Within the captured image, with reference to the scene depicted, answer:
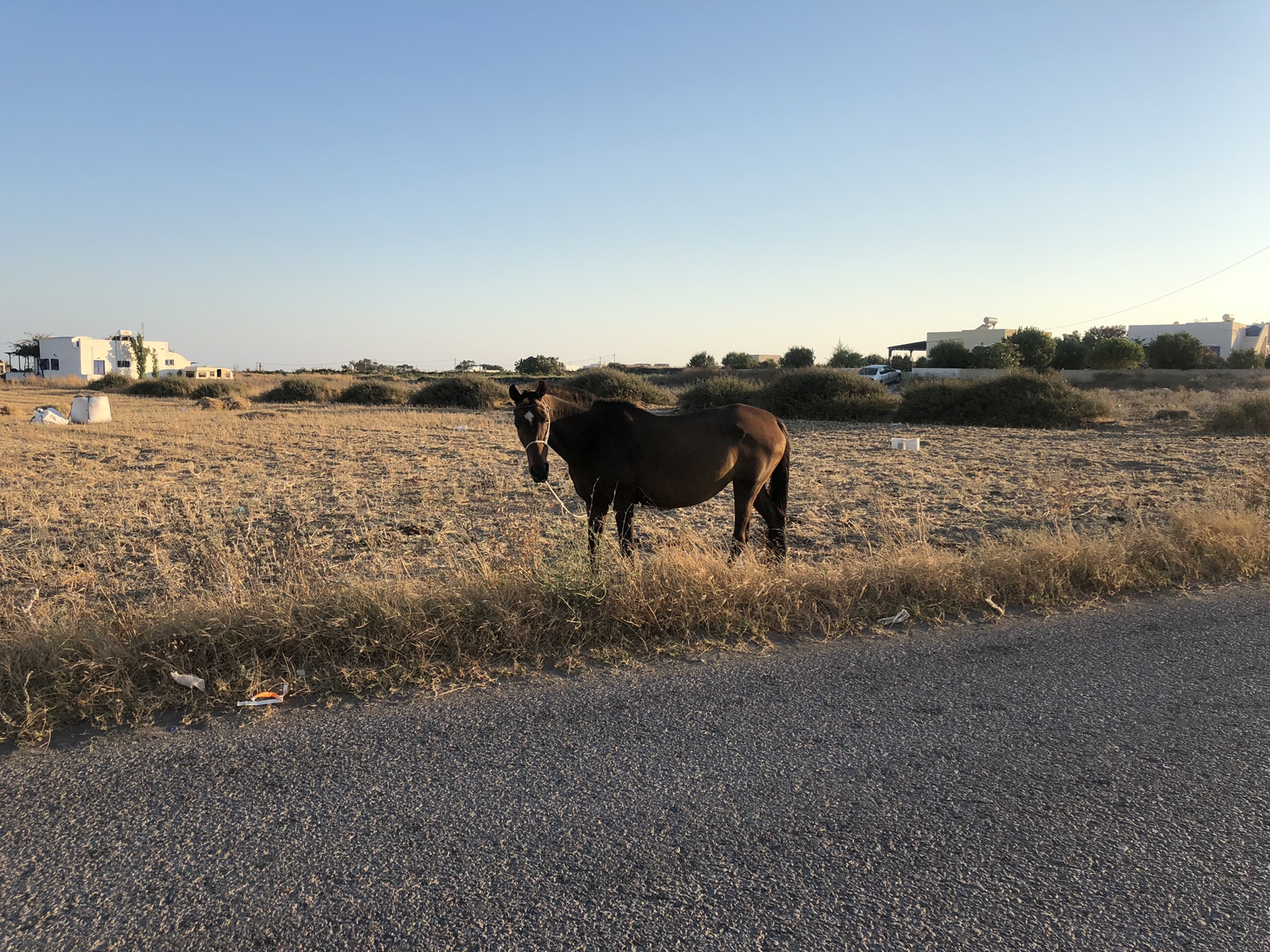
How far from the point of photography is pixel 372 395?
4053cm

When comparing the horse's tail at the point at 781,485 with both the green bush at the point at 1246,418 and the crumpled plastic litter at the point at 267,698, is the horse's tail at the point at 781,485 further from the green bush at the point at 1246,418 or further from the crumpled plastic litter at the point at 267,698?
the green bush at the point at 1246,418

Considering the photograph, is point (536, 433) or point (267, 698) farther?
point (536, 433)

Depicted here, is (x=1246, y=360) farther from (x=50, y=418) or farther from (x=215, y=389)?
(x=50, y=418)

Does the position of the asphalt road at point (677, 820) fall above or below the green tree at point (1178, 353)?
below

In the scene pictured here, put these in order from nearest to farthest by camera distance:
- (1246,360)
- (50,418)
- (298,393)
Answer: (50,418)
(298,393)
(1246,360)

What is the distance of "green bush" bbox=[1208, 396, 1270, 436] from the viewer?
20.7 m

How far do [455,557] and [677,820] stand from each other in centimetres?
475

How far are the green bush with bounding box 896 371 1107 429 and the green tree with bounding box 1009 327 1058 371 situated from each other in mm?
Answer: 41327

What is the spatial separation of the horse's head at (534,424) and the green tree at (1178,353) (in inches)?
2734

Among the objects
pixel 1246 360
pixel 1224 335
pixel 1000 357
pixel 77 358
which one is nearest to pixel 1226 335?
pixel 1224 335

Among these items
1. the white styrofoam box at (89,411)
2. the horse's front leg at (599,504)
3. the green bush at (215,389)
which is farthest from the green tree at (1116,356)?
the horse's front leg at (599,504)

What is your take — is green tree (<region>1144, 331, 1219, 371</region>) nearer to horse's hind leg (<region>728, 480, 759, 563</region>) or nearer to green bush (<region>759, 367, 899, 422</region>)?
green bush (<region>759, 367, 899, 422</region>)

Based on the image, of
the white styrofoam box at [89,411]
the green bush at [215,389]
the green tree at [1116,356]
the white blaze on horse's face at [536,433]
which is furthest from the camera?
the green tree at [1116,356]

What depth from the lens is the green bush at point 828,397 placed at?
1170 inches
